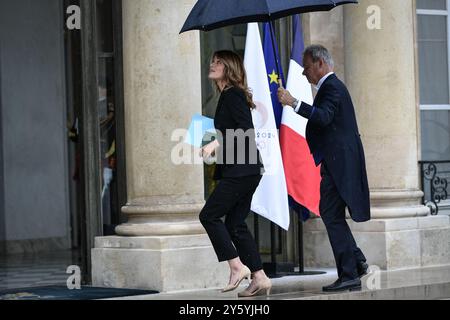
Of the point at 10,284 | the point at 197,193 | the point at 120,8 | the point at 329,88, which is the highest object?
the point at 120,8

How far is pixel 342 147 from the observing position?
10.1 meters

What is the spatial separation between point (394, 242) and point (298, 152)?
1391 mm

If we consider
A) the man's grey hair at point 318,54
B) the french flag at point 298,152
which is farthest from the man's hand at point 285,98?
the french flag at point 298,152

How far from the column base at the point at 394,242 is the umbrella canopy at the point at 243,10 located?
11.1ft

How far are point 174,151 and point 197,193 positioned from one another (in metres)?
0.46

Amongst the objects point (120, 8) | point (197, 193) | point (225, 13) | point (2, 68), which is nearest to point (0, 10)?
point (2, 68)

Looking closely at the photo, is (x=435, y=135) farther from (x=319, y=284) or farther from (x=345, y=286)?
(x=345, y=286)

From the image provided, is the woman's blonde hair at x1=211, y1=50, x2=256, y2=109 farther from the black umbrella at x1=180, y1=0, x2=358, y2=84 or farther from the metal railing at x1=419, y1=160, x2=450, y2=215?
the metal railing at x1=419, y1=160, x2=450, y2=215

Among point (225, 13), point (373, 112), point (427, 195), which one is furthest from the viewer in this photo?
point (427, 195)

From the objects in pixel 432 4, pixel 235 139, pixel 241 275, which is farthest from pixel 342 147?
pixel 432 4

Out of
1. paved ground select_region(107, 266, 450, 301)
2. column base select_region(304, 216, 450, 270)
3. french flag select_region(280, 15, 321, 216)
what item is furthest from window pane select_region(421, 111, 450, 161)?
paved ground select_region(107, 266, 450, 301)

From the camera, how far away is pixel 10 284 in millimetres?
12102

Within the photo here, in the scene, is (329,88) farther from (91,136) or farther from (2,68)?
(2,68)

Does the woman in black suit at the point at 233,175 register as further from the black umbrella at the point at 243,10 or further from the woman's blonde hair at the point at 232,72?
the black umbrella at the point at 243,10
